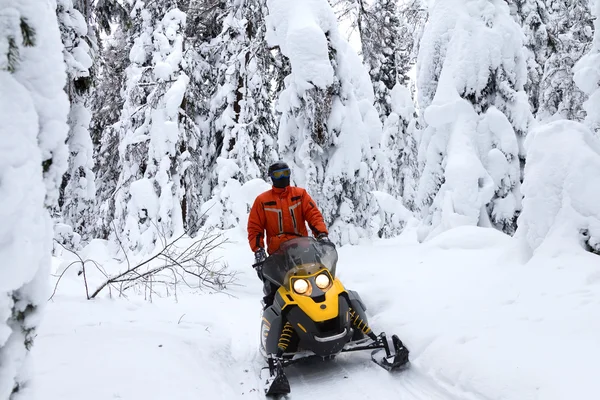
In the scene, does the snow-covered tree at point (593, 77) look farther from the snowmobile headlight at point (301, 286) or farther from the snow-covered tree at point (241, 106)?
the snow-covered tree at point (241, 106)

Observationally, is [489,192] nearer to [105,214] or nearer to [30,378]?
[30,378]

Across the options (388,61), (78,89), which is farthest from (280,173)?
(388,61)

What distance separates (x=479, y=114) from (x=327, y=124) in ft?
12.9

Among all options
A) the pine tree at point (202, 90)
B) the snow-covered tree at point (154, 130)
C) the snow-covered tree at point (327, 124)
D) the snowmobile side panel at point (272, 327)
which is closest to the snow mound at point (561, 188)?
the snowmobile side panel at point (272, 327)

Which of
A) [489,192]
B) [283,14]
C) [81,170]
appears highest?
[283,14]

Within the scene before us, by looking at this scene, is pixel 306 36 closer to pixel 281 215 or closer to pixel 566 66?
pixel 281 215

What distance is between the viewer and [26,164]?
194 cm

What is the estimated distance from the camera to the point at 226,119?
17547 mm

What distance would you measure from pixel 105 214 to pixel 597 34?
16406mm

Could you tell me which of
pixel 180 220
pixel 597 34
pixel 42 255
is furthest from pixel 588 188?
pixel 180 220

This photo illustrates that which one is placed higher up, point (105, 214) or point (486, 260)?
point (486, 260)

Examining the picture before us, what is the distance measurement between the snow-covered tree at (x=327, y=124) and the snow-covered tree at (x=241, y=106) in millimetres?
5867

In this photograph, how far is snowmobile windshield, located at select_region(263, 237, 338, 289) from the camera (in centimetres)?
493

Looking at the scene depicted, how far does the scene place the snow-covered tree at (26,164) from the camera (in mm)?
1851
